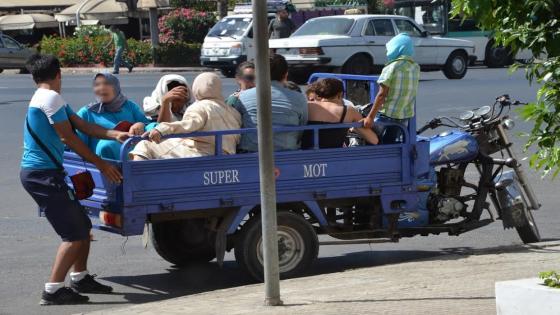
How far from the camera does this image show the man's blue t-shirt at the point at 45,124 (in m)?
7.87

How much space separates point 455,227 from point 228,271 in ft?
6.59

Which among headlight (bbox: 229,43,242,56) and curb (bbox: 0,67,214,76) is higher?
headlight (bbox: 229,43,242,56)

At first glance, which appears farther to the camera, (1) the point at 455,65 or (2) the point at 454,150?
(1) the point at 455,65

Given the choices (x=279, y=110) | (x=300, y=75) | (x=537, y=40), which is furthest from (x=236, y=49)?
(x=537, y=40)

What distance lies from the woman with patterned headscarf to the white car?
726 inches

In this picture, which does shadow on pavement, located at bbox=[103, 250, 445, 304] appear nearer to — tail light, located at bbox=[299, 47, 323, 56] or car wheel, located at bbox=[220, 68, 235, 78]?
tail light, located at bbox=[299, 47, 323, 56]

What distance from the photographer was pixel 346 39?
90.7ft

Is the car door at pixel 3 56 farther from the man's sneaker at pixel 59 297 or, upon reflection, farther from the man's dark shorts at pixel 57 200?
the man's sneaker at pixel 59 297

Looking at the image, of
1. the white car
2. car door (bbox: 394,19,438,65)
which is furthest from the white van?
car door (bbox: 394,19,438,65)

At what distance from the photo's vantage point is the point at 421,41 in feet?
96.0

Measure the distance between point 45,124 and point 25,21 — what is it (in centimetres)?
4224

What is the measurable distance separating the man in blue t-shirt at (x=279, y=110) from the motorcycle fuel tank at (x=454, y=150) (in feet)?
4.38

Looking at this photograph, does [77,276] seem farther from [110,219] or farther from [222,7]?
[222,7]

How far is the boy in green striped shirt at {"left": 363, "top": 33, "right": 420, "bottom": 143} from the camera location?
9.08 meters
